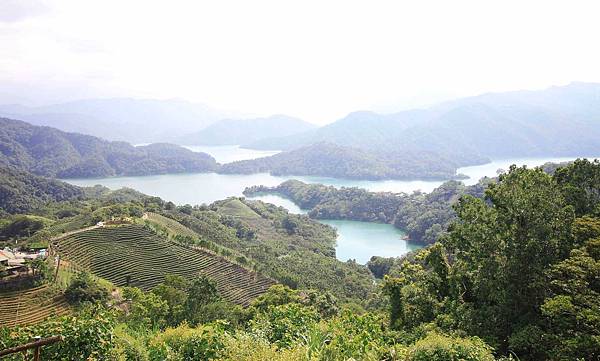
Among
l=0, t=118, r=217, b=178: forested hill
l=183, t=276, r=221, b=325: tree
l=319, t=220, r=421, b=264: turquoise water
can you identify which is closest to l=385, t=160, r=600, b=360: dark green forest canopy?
l=183, t=276, r=221, b=325: tree

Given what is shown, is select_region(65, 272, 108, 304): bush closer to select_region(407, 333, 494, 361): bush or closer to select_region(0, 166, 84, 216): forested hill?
select_region(407, 333, 494, 361): bush

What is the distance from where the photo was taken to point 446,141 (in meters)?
196

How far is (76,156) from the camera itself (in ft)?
442

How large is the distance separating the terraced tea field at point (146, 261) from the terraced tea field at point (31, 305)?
5.91 meters

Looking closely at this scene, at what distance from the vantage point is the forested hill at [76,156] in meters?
122

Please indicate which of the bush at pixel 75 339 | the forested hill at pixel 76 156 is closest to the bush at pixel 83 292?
the bush at pixel 75 339

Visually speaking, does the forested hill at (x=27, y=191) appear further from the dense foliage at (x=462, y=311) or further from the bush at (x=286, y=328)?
the bush at (x=286, y=328)

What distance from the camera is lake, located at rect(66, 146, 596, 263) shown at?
6475cm

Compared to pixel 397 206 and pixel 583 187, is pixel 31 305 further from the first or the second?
pixel 397 206

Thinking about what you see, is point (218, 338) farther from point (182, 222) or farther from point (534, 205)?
point (182, 222)

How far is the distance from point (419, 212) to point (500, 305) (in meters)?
63.5

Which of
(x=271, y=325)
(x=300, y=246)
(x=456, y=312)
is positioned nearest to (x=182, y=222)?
(x=300, y=246)

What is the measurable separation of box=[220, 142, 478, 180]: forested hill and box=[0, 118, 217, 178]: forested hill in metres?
19.4

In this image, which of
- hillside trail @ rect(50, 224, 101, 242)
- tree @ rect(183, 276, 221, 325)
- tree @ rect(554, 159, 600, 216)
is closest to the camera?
tree @ rect(554, 159, 600, 216)
